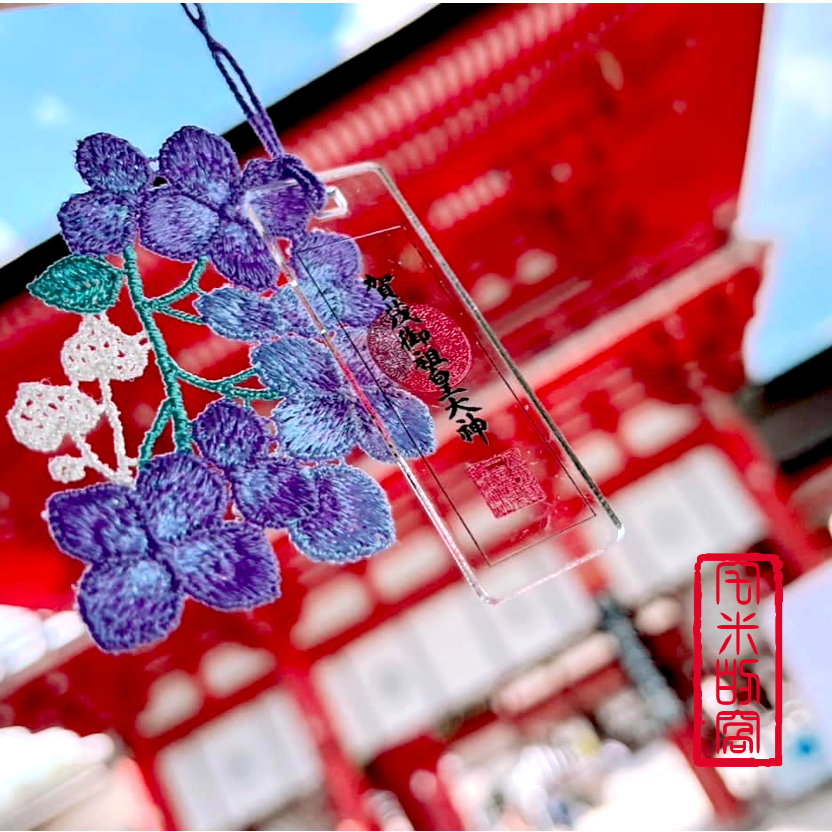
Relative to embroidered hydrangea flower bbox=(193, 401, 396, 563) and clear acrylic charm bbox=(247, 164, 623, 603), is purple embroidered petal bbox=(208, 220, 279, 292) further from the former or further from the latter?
embroidered hydrangea flower bbox=(193, 401, 396, 563)

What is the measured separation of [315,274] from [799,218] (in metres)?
0.99

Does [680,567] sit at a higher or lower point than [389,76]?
lower

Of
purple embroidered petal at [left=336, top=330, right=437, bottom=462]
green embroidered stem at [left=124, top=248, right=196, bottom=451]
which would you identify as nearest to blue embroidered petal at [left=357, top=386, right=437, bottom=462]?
purple embroidered petal at [left=336, top=330, right=437, bottom=462]

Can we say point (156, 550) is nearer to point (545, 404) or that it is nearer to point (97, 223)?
point (97, 223)

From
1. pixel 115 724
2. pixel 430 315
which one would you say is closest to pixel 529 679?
pixel 115 724

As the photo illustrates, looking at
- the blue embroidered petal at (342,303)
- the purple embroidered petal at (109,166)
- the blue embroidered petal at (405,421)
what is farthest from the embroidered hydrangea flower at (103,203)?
the blue embroidered petal at (405,421)

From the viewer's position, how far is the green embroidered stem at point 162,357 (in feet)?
2.46

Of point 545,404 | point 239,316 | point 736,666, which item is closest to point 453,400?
point 239,316

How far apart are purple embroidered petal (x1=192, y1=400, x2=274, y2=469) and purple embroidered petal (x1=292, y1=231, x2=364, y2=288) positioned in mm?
171

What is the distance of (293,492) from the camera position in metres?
0.76

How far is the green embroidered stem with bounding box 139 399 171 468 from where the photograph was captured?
740 millimetres

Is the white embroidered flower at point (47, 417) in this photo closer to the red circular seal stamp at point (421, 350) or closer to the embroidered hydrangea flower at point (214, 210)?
the embroidered hydrangea flower at point (214, 210)

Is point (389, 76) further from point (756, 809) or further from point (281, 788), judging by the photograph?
point (756, 809)

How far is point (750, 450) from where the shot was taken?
178cm
